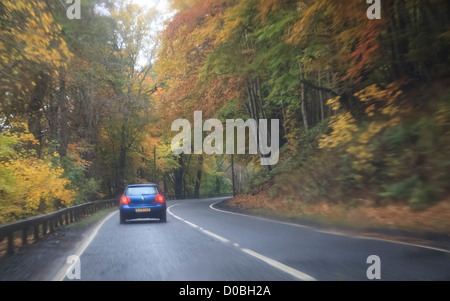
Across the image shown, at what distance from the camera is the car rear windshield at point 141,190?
15273mm

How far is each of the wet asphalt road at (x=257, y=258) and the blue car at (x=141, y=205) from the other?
454cm

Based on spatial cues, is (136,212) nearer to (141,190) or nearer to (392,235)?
(141,190)

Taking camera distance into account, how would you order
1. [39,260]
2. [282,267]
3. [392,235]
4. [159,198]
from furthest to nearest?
[159,198]
[392,235]
[39,260]
[282,267]

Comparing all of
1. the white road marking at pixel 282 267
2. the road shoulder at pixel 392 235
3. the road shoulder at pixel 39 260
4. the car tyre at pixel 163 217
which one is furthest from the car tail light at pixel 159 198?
the white road marking at pixel 282 267

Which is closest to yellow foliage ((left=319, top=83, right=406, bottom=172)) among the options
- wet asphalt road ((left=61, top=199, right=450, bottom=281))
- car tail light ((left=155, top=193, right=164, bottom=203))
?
wet asphalt road ((left=61, top=199, right=450, bottom=281))

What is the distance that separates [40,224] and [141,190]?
4.08 m

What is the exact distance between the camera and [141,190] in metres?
15.5

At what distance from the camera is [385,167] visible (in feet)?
42.6

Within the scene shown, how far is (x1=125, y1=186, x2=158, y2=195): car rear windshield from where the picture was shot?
15.3 metres

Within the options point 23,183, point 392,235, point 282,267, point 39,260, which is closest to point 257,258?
point 282,267

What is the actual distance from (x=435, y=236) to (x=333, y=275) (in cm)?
389

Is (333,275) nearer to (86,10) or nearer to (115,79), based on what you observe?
(86,10)

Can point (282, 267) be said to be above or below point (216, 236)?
above

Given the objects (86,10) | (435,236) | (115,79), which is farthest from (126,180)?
(435,236)
